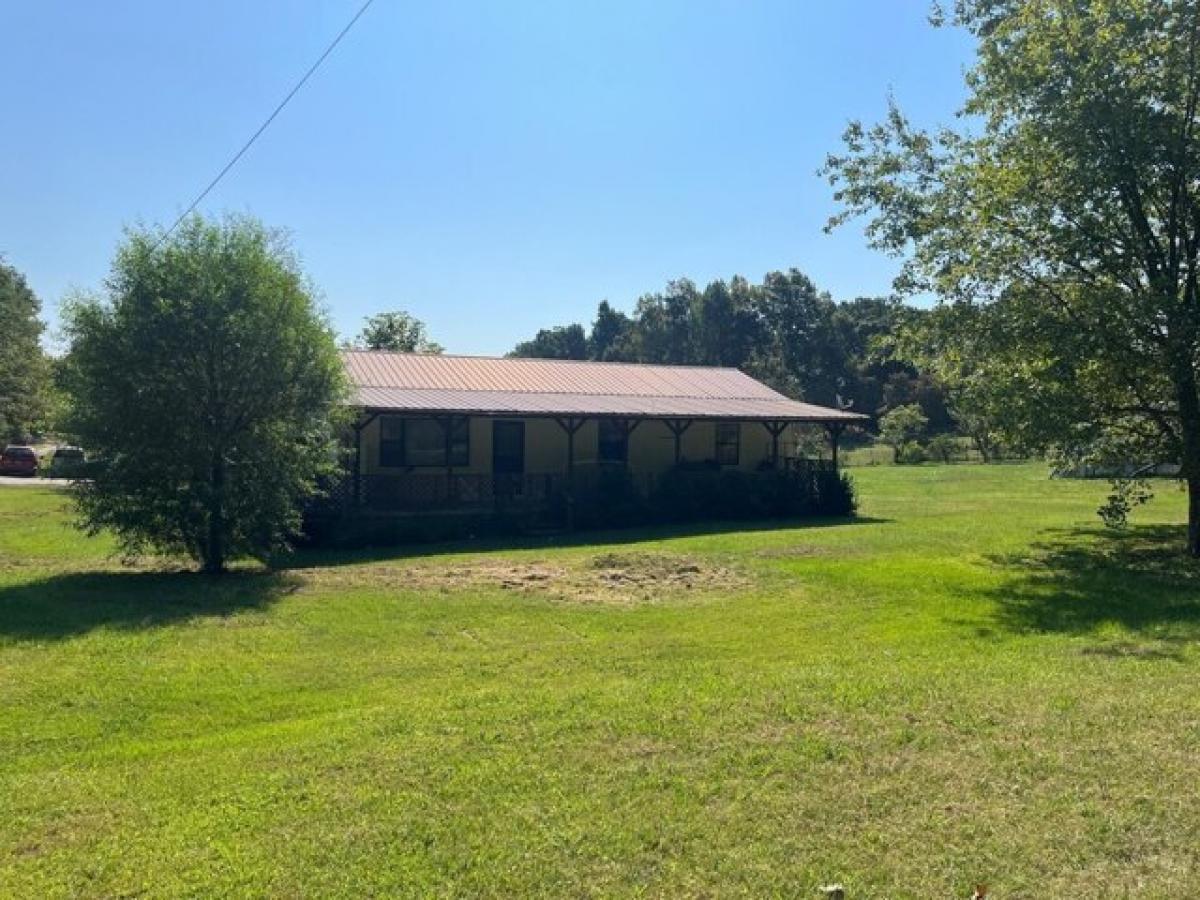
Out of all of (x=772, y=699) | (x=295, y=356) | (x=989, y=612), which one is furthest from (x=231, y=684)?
(x=989, y=612)

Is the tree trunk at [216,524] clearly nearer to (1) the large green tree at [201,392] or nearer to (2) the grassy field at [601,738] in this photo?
(1) the large green tree at [201,392]

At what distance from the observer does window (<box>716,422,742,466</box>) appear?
25.9 m

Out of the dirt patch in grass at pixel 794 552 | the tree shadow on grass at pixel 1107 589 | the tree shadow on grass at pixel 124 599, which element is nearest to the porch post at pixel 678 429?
the dirt patch in grass at pixel 794 552

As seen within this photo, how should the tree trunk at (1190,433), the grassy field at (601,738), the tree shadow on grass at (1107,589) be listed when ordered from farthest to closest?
the tree trunk at (1190,433) < the tree shadow on grass at (1107,589) < the grassy field at (601,738)

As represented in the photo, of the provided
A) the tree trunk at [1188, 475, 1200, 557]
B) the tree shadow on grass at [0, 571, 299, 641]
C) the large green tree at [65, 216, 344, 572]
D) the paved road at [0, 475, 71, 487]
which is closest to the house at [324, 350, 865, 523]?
the large green tree at [65, 216, 344, 572]

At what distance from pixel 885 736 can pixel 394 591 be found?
8.10 meters

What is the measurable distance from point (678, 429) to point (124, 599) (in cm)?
1453

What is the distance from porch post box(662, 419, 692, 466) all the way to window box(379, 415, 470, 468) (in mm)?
5173

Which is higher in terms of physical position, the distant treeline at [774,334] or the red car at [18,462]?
the distant treeline at [774,334]

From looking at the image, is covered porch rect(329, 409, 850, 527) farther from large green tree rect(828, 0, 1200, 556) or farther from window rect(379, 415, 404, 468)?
large green tree rect(828, 0, 1200, 556)

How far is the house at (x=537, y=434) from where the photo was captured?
20656mm

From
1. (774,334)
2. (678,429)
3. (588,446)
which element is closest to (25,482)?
(588,446)

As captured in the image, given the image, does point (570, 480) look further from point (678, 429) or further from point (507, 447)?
point (678, 429)

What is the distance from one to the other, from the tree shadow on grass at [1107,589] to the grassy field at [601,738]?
0.09m
